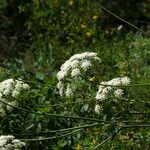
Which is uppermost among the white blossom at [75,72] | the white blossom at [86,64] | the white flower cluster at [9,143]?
the white blossom at [86,64]

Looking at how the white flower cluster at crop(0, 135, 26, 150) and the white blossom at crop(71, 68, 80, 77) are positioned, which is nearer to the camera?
the white flower cluster at crop(0, 135, 26, 150)

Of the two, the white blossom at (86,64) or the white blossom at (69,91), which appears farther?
the white blossom at (69,91)

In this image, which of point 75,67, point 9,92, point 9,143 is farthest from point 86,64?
point 9,143

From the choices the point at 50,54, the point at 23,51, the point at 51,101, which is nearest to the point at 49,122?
the point at 51,101

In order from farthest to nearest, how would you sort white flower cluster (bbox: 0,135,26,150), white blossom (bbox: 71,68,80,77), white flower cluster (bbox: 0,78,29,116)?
1. white flower cluster (bbox: 0,78,29,116)
2. white blossom (bbox: 71,68,80,77)
3. white flower cluster (bbox: 0,135,26,150)

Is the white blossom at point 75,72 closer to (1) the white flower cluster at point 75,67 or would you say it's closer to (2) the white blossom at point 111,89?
(1) the white flower cluster at point 75,67

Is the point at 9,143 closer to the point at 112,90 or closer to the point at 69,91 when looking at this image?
the point at 69,91

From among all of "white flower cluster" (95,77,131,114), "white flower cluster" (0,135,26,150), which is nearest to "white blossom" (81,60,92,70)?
"white flower cluster" (95,77,131,114)

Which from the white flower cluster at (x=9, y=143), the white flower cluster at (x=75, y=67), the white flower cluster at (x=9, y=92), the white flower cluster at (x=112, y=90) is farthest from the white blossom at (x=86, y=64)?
the white flower cluster at (x=9, y=143)

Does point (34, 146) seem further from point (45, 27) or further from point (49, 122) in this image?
point (45, 27)

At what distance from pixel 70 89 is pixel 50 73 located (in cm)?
189

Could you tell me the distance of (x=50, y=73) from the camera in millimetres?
5664

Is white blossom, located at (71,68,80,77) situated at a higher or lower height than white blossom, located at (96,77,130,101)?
higher

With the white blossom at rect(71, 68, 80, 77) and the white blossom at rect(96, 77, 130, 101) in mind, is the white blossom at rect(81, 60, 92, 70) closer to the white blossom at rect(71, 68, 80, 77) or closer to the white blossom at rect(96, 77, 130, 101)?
the white blossom at rect(71, 68, 80, 77)
